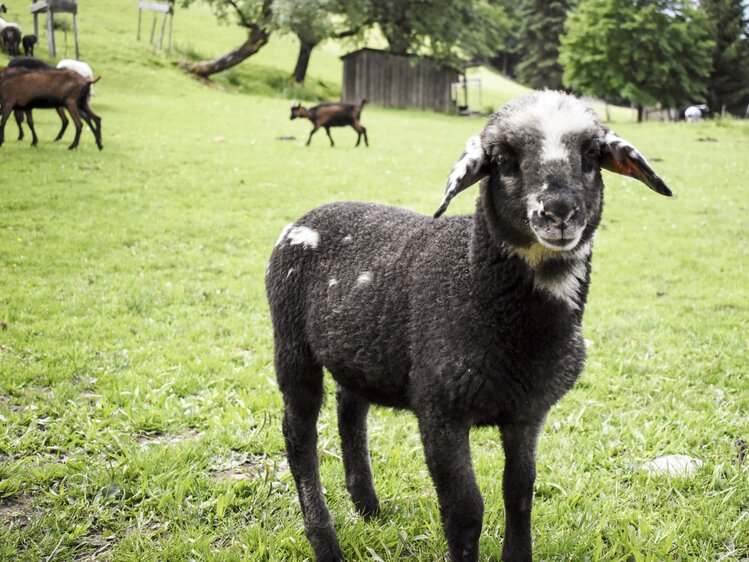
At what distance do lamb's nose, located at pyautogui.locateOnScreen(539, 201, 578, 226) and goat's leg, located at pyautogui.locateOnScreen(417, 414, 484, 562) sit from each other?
1065 millimetres

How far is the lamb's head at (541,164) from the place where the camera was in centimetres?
281

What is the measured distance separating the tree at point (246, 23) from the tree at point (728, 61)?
137 feet

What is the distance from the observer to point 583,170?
2967 mm

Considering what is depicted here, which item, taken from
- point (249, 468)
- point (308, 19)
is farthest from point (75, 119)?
point (308, 19)

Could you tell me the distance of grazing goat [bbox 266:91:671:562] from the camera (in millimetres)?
2926

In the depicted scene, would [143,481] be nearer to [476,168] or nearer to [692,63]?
[476,168]

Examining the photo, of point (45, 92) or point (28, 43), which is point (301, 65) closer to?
point (28, 43)

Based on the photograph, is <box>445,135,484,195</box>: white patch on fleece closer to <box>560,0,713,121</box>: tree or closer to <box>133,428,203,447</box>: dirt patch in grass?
<box>133,428,203,447</box>: dirt patch in grass

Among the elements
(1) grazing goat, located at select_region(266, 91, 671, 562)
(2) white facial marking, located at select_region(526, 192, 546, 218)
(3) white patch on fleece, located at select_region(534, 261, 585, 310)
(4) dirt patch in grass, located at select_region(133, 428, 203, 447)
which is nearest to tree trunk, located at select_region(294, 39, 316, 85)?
(4) dirt patch in grass, located at select_region(133, 428, 203, 447)

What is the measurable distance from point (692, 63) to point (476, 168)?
56.0 m

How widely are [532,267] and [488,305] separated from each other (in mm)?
272

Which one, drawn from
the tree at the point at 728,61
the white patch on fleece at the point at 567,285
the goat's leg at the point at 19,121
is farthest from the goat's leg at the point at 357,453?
the tree at the point at 728,61

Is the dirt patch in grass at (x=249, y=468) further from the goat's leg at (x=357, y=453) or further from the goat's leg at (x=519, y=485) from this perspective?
the goat's leg at (x=519, y=485)

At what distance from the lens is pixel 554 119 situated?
295 cm
